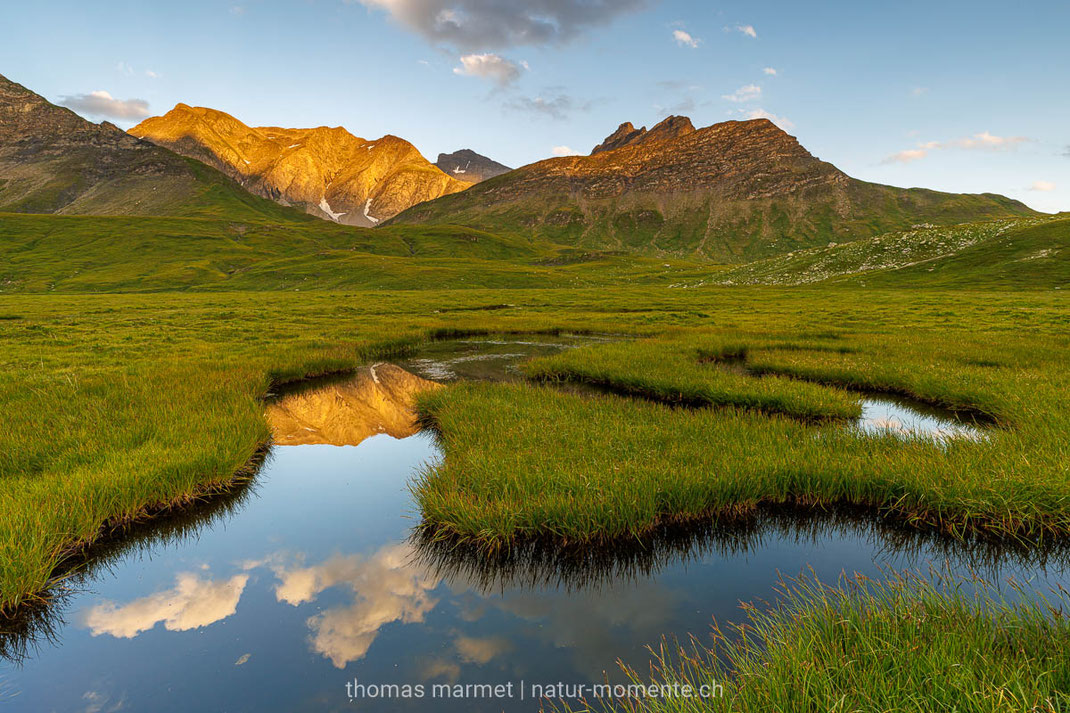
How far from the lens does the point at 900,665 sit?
3398 millimetres

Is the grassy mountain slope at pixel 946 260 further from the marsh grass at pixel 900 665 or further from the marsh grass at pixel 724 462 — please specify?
the marsh grass at pixel 900 665

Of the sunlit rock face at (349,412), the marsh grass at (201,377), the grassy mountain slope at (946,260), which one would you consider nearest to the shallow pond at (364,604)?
the marsh grass at (201,377)

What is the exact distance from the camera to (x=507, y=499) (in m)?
7.17

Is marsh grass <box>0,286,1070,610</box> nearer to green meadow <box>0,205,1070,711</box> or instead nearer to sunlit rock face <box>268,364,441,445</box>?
green meadow <box>0,205,1070,711</box>

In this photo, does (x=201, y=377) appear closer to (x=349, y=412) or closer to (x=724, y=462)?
(x=349, y=412)

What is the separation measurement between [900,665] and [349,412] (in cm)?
1431

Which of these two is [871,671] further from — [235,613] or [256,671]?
[235,613]

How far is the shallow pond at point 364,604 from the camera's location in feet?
15.1

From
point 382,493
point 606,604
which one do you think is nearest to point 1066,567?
point 606,604

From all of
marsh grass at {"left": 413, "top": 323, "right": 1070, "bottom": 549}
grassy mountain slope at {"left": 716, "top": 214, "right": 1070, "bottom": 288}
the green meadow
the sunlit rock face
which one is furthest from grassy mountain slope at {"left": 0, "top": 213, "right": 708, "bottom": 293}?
marsh grass at {"left": 413, "top": 323, "right": 1070, "bottom": 549}

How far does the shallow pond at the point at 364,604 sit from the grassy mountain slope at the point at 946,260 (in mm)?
73615

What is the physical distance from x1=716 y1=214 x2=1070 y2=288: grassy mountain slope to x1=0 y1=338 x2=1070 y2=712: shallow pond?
73615 millimetres

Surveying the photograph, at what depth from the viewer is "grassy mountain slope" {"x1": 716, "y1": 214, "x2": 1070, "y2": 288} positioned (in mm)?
60188

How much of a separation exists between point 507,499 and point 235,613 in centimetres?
370
